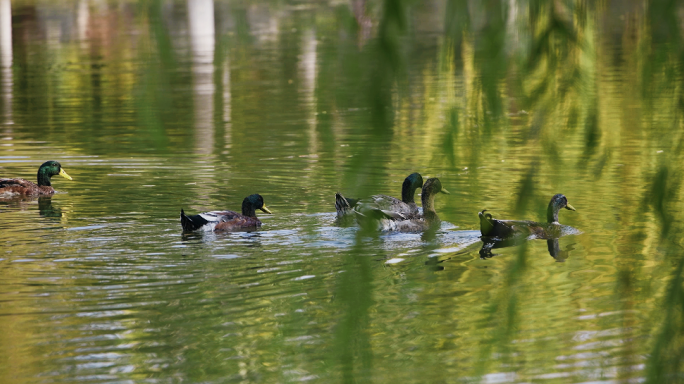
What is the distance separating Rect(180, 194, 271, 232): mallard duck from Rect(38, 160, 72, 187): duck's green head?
3528 mm

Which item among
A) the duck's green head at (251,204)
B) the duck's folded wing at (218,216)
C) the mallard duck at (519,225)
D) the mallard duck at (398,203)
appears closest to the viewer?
the mallard duck at (519,225)

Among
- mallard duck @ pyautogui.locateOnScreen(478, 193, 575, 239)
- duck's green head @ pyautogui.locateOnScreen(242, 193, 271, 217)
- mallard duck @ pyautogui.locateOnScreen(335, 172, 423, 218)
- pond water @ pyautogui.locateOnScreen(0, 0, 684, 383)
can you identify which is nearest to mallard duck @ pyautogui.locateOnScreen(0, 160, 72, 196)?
pond water @ pyautogui.locateOnScreen(0, 0, 684, 383)

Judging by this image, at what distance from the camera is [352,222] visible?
8.63 meters

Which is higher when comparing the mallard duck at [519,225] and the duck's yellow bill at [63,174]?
the duck's yellow bill at [63,174]

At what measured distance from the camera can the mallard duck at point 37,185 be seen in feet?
38.7

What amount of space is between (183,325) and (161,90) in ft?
14.2

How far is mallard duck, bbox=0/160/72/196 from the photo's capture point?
11797 mm

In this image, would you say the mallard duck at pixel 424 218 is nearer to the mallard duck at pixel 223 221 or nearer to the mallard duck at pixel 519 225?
the mallard duck at pixel 519 225

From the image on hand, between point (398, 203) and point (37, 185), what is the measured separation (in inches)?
187

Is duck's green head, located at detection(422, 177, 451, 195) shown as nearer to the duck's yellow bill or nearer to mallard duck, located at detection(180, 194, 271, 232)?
mallard duck, located at detection(180, 194, 271, 232)

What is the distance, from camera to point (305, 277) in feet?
25.1

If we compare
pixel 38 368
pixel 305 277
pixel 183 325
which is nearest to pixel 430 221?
pixel 305 277

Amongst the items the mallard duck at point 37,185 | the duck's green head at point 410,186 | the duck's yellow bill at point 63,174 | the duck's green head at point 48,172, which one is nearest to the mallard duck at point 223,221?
the duck's green head at point 410,186

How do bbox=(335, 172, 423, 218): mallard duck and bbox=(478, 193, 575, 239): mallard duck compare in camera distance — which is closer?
bbox=(478, 193, 575, 239): mallard duck
